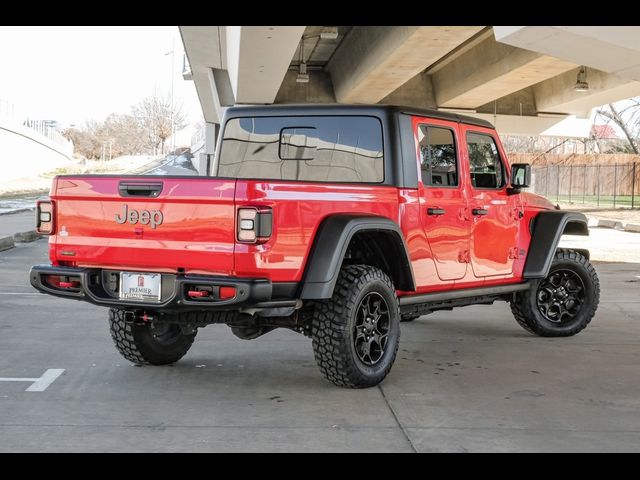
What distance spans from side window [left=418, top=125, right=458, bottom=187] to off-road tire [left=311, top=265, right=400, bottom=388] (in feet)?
3.41

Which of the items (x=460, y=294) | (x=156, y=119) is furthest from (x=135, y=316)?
(x=156, y=119)

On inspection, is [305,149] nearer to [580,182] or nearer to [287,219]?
[287,219]

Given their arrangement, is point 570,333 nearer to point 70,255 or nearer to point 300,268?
point 300,268

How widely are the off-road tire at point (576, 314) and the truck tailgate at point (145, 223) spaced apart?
374cm

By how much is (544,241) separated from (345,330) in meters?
2.86

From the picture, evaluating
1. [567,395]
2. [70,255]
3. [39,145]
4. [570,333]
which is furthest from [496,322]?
[39,145]

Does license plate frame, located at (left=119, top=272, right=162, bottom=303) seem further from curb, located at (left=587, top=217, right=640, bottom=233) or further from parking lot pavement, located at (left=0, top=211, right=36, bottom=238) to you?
curb, located at (left=587, top=217, right=640, bottom=233)

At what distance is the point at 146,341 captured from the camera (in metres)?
7.11

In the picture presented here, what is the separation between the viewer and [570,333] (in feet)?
29.0

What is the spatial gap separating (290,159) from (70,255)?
1.91 metres

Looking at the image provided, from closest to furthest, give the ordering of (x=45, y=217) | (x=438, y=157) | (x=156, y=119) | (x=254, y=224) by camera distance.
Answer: (x=254, y=224)
(x=45, y=217)
(x=438, y=157)
(x=156, y=119)

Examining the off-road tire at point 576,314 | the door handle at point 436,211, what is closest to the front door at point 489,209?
the door handle at point 436,211

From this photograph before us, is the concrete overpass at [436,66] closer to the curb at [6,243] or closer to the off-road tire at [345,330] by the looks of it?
the curb at [6,243]

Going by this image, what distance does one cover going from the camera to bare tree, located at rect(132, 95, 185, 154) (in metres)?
114
